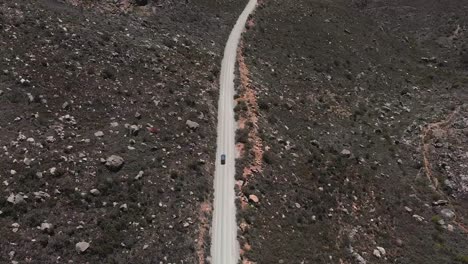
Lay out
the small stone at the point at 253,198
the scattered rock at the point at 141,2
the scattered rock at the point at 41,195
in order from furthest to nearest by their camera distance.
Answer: the scattered rock at the point at 141,2 → the small stone at the point at 253,198 → the scattered rock at the point at 41,195

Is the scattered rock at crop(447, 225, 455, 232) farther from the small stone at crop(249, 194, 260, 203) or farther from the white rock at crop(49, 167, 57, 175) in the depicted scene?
the white rock at crop(49, 167, 57, 175)

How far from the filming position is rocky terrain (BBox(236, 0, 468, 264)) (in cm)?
3378

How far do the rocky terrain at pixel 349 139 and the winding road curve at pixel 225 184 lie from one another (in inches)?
31.3

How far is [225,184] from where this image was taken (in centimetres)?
3459

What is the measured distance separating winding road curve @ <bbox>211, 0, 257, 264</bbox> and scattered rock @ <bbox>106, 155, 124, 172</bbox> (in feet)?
24.5

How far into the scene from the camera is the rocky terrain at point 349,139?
33.8 m

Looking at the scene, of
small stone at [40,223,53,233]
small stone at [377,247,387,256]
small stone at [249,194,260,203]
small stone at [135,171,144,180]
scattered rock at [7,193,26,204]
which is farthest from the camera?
small stone at [377,247,387,256]

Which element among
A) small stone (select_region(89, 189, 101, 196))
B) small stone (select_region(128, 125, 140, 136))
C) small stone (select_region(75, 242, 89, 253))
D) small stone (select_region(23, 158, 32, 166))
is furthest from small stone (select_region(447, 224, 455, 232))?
small stone (select_region(23, 158, 32, 166))

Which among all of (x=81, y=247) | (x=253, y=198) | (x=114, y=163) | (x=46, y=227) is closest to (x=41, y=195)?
(x=46, y=227)

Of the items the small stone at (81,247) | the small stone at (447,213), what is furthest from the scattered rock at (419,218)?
the small stone at (81,247)

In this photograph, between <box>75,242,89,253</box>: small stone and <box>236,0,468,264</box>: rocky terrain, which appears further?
<box>236,0,468,264</box>: rocky terrain

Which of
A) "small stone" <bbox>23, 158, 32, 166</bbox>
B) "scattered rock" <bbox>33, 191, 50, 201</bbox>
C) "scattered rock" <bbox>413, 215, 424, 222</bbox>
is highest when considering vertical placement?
"small stone" <bbox>23, 158, 32, 166</bbox>

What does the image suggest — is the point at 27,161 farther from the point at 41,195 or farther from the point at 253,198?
the point at 253,198

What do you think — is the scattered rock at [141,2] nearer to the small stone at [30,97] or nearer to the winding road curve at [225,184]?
the winding road curve at [225,184]
